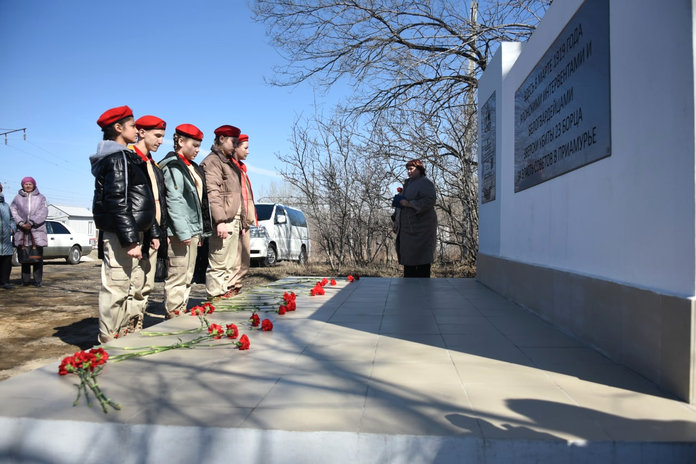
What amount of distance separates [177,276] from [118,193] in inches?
52.8

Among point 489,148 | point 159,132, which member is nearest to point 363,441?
point 159,132

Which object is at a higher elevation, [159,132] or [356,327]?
[159,132]

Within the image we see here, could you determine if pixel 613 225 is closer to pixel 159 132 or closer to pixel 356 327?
pixel 356 327

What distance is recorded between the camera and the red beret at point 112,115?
4059mm

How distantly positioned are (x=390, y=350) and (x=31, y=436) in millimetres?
1954

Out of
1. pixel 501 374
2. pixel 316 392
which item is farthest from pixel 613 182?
pixel 316 392

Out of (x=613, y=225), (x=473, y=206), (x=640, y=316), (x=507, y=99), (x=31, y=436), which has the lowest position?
(x=31, y=436)

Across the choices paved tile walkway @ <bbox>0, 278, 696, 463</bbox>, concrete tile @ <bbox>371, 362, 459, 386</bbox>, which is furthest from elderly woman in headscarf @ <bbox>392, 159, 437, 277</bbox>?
concrete tile @ <bbox>371, 362, 459, 386</bbox>

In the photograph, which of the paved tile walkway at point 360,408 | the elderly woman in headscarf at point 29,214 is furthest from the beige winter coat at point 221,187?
the elderly woman in headscarf at point 29,214

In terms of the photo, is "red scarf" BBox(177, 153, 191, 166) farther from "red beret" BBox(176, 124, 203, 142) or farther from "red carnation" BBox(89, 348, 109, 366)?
"red carnation" BBox(89, 348, 109, 366)

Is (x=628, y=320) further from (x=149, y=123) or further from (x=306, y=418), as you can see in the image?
(x=149, y=123)

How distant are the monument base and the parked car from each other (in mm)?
15314

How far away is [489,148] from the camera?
23.0ft

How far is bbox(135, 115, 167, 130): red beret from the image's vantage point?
4453 mm
